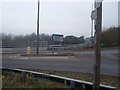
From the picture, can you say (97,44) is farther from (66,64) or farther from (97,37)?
(66,64)

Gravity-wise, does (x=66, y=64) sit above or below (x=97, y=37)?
below

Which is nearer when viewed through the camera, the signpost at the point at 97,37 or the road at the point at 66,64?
the signpost at the point at 97,37

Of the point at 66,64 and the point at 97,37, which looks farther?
the point at 66,64

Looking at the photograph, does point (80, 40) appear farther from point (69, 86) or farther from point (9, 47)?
point (69, 86)

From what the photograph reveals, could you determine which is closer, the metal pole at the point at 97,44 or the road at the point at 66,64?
the metal pole at the point at 97,44

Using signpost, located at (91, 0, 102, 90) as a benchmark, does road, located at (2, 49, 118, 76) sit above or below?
below

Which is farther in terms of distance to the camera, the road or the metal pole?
the road

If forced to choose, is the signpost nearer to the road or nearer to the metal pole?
the metal pole

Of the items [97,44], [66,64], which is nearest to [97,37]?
[97,44]

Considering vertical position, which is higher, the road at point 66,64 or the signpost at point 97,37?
the signpost at point 97,37

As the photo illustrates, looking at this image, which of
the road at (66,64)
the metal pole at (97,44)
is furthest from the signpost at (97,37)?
the road at (66,64)

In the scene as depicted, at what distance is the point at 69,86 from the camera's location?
24.4 feet

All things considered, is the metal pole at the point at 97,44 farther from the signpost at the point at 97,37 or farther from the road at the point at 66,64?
the road at the point at 66,64

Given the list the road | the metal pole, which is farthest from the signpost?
the road
